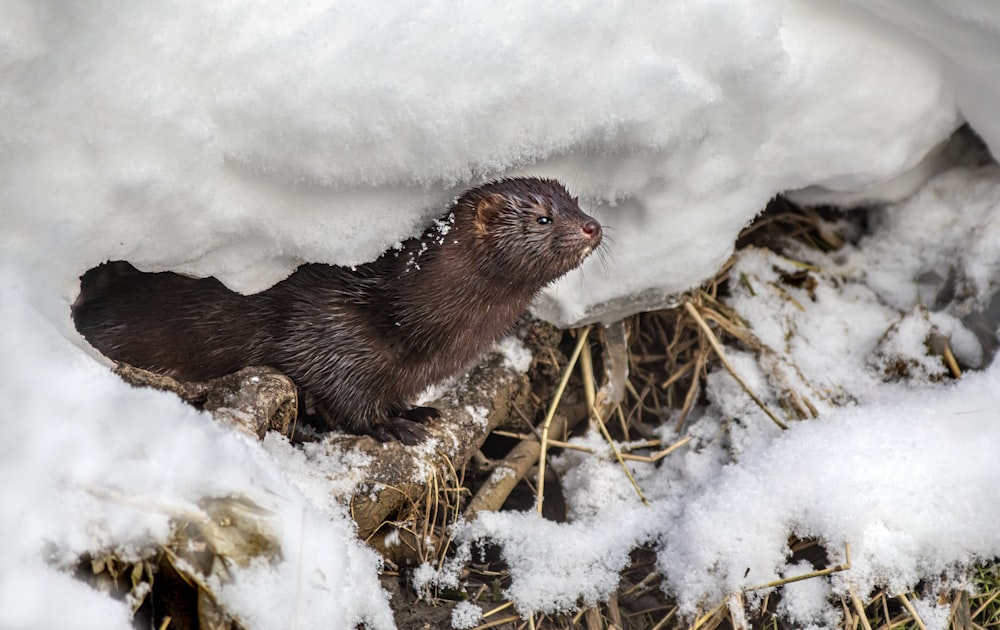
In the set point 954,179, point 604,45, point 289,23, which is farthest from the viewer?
point 954,179

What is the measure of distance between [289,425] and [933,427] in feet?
6.61

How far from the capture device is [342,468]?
103 inches

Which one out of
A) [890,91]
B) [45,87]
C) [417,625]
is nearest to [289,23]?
[45,87]

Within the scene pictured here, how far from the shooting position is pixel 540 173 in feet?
9.12

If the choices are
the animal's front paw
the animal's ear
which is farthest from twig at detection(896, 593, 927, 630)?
the animal's ear

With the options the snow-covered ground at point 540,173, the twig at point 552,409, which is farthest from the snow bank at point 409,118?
the twig at point 552,409

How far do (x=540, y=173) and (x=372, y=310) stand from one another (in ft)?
2.36

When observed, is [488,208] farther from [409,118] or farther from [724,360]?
[724,360]

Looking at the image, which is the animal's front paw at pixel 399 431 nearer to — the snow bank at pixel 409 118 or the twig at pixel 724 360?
the snow bank at pixel 409 118

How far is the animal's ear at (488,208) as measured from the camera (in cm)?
266

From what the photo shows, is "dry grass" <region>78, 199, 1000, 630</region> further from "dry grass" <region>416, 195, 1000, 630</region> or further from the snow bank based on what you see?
the snow bank

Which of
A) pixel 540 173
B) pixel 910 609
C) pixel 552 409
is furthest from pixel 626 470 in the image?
pixel 540 173

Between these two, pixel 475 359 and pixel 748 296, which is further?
pixel 748 296

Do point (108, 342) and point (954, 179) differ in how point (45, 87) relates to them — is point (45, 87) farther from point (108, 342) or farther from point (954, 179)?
point (954, 179)
